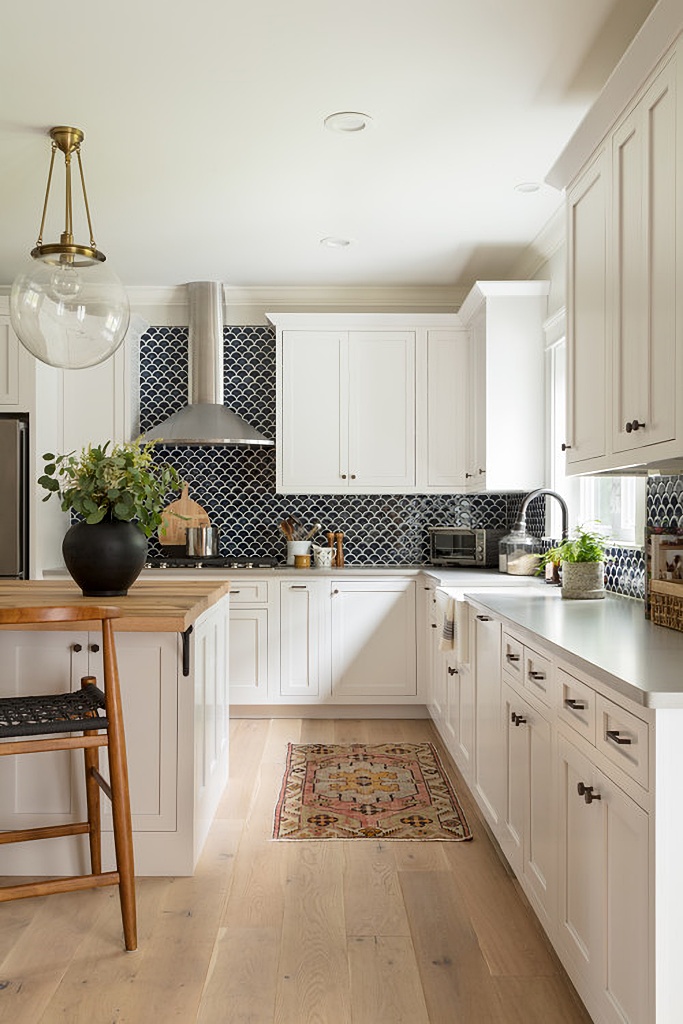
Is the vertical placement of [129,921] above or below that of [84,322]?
below

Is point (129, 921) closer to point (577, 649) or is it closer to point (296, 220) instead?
Answer: point (577, 649)

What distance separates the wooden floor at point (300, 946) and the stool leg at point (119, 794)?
115mm

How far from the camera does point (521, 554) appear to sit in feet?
15.3

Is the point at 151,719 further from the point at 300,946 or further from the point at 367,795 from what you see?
the point at 367,795

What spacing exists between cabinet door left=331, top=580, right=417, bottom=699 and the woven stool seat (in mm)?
2689

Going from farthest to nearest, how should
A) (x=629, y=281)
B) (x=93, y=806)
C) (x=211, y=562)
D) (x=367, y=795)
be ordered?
(x=211, y=562) < (x=367, y=795) < (x=93, y=806) < (x=629, y=281)

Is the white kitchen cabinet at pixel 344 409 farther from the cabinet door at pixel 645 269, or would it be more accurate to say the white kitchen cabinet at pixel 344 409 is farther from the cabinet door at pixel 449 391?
the cabinet door at pixel 645 269

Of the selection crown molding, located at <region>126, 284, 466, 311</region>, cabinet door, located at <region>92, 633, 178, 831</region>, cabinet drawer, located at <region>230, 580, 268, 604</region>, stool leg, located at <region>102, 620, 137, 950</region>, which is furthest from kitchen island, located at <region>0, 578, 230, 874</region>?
crown molding, located at <region>126, 284, 466, 311</region>

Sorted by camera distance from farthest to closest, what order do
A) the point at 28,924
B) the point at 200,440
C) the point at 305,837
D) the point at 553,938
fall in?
1. the point at 200,440
2. the point at 305,837
3. the point at 28,924
4. the point at 553,938

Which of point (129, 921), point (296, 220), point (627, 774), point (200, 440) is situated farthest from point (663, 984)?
point (200, 440)

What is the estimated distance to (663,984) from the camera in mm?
1526

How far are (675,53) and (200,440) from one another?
3.65 metres

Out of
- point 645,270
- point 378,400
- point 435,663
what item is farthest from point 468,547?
point 645,270

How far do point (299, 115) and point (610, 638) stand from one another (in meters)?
2.25
